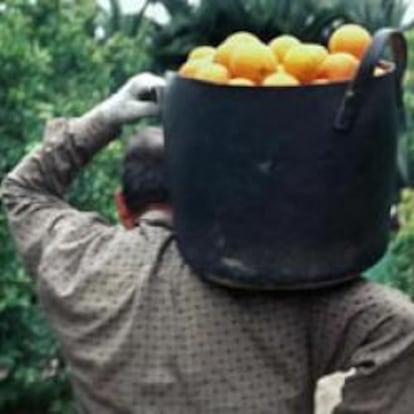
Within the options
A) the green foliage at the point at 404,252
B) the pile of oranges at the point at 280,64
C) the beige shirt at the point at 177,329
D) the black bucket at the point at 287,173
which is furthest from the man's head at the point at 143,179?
the green foliage at the point at 404,252

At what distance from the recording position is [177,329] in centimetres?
288

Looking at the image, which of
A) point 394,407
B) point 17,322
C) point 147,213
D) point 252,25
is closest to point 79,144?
point 147,213

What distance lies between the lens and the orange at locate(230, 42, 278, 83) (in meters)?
2.72

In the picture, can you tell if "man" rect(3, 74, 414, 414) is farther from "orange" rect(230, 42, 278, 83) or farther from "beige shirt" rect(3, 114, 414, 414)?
"orange" rect(230, 42, 278, 83)

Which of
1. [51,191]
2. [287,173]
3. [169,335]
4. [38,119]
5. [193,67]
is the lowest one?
[38,119]

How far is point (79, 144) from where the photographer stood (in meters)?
3.08

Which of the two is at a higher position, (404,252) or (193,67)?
(193,67)

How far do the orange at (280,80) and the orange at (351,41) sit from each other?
0.13 m

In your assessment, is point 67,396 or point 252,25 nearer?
point 67,396

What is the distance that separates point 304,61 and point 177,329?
56 cm

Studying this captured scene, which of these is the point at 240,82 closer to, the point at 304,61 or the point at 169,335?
the point at 304,61

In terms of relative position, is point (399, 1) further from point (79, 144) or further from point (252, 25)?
point (79, 144)

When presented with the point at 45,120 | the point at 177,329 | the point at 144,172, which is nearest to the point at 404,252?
the point at 45,120

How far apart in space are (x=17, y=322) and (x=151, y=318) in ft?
8.07
